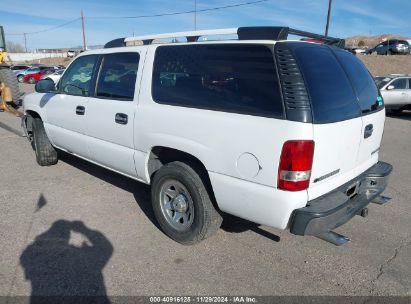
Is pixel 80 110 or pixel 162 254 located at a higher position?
pixel 80 110

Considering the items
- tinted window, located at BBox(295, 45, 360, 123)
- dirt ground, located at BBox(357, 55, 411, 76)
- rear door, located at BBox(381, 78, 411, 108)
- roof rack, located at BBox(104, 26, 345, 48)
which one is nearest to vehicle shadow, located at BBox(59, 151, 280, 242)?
tinted window, located at BBox(295, 45, 360, 123)

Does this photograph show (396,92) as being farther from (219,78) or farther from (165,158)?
(219,78)

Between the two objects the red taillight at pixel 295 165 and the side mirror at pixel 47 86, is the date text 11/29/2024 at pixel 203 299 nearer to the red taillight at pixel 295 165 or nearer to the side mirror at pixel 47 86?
the red taillight at pixel 295 165

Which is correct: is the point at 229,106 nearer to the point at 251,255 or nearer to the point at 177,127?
the point at 177,127

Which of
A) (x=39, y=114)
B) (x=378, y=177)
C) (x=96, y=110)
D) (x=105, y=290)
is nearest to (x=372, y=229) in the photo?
(x=378, y=177)

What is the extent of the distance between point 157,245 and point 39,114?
3298mm

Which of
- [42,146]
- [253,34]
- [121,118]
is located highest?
[253,34]

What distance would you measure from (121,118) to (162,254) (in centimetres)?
152

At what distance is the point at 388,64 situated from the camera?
29.0 meters

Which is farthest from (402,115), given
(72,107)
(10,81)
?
(10,81)

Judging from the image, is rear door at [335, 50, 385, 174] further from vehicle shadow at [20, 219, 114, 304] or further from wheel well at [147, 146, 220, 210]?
vehicle shadow at [20, 219, 114, 304]

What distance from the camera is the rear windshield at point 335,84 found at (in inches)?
101

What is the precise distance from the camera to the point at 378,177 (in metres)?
3.35

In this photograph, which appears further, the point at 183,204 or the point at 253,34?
the point at 183,204
